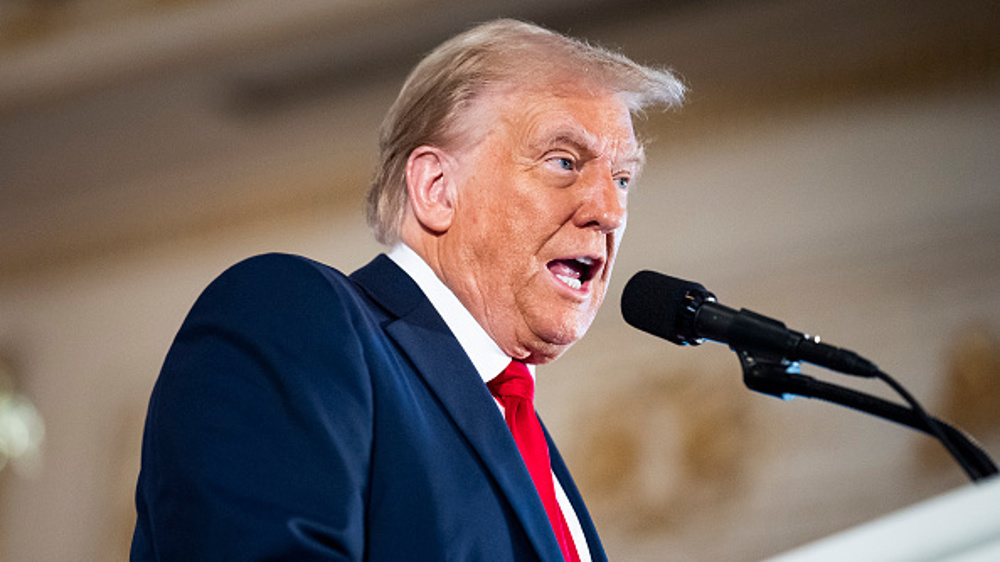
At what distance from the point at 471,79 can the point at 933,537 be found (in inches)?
49.7

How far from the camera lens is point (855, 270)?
4.47 meters

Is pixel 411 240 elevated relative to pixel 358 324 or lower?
elevated

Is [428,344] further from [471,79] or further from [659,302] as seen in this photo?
[471,79]

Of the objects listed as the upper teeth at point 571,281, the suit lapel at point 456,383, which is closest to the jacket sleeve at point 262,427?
the suit lapel at point 456,383

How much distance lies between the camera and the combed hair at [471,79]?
1.85 meters

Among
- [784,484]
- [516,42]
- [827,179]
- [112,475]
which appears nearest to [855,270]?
[827,179]

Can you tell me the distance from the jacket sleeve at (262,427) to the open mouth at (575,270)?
0.41m

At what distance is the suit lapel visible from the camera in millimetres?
1430

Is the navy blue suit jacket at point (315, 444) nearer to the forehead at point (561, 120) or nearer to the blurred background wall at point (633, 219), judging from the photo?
the forehead at point (561, 120)

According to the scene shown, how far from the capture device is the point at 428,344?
61.9 inches

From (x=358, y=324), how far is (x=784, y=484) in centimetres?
321

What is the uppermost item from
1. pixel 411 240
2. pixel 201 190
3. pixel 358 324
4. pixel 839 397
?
pixel 201 190

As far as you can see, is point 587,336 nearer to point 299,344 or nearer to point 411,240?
point 411,240

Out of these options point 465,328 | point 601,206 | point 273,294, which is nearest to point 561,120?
point 601,206
